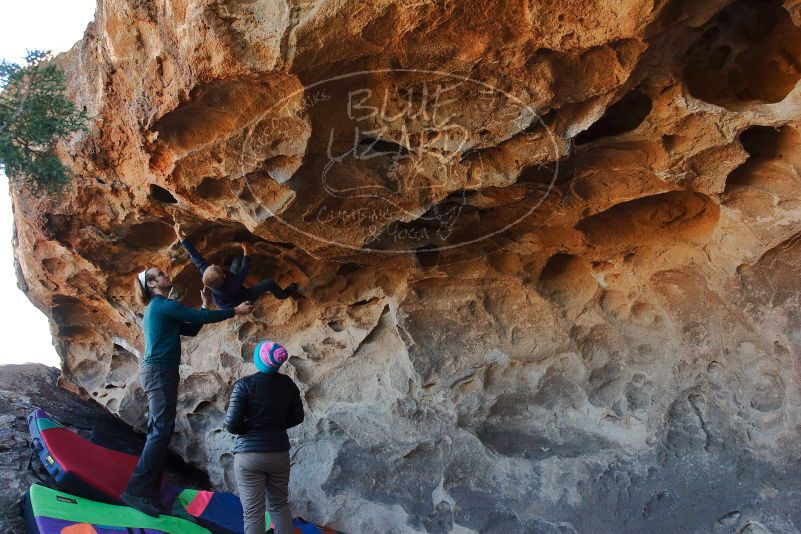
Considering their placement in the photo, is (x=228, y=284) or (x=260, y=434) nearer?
(x=260, y=434)

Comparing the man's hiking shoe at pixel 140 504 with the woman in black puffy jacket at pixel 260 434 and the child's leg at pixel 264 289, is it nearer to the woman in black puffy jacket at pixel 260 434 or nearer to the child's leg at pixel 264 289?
the woman in black puffy jacket at pixel 260 434

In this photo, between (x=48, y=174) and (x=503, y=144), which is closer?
(x=503, y=144)

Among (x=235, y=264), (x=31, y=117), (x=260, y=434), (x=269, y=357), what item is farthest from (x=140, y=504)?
(x=31, y=117)

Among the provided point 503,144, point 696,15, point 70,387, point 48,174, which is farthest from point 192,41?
point 70,387

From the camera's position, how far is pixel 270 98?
2896mm

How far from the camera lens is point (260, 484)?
3.19 m

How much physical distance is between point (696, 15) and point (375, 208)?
5.78ft

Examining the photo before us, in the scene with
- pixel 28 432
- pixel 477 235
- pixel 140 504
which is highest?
pixel 477 235

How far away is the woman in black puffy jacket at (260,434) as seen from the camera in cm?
313

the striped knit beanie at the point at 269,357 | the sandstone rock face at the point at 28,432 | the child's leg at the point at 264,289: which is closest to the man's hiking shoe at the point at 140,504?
the sandstone rock face at the point at 28,432

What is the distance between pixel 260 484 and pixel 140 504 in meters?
0.69

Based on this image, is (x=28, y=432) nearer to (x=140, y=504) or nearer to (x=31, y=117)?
(x=140, y=504)

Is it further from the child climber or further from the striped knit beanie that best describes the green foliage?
the striped knit beanie

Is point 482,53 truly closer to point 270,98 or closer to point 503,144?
point 503,144
